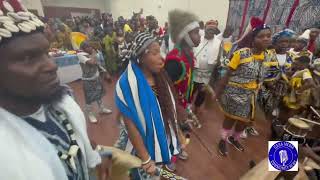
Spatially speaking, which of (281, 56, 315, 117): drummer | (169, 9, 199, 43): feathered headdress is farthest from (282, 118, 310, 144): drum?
(169, 9, 199, 43): feathered headdress

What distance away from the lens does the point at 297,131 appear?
1.67 metres

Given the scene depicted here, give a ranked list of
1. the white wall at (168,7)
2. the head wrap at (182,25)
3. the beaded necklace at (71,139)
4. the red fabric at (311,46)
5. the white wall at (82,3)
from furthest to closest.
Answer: the white wall at (82,3), the white wall at (168,7), the red fabric at (311,46), the head wrap at (182,25), the beaded necklace at (71,139)

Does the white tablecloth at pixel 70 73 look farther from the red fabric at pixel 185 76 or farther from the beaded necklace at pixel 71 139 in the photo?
the beaded necklace at pixel 71 139

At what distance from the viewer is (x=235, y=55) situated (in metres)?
2.03

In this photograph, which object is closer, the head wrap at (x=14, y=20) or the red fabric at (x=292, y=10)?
the head wrap at (x=14, y=20)

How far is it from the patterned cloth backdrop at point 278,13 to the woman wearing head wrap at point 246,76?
3084 millimetres

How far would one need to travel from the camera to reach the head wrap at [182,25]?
2.04m

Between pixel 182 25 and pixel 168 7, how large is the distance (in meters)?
6.39

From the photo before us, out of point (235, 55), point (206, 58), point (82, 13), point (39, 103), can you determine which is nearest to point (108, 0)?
point (82, 13)

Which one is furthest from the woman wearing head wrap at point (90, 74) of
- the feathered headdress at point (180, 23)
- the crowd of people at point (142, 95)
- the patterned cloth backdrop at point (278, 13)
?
the patterned cloth backdrop at point (278, 13)

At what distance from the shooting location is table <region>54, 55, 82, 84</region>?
436 cm

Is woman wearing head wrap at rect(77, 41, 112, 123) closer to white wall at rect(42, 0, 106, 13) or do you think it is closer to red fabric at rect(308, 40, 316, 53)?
red fabric at rect(308, 40, 316, 53)

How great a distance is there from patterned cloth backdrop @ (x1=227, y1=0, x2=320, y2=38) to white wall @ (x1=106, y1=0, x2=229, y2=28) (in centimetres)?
28

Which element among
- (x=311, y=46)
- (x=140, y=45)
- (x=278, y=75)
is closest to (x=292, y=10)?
(x=311, y=46)
